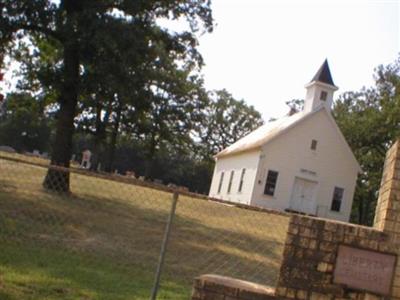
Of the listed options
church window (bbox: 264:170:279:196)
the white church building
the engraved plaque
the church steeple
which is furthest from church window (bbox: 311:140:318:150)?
the engraved plaque

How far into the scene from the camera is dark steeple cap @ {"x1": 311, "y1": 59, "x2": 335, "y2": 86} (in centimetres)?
3747

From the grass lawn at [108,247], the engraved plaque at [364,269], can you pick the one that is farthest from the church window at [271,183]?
the engraved plaque at [364,269]

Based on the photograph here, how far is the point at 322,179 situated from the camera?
116 ft

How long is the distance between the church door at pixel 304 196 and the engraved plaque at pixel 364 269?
29178 mm

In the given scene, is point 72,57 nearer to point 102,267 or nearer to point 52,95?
point 52,95

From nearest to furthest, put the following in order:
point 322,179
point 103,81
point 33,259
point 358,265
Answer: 1. point 358,265
2. point 33,259
3. point 103,81
4. point 322,179

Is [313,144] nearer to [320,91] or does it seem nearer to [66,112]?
[320,91]

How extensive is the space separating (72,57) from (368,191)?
3358 cm

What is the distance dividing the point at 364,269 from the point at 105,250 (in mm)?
5919

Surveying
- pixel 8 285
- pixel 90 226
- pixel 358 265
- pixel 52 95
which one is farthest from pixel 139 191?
pixel 358 265

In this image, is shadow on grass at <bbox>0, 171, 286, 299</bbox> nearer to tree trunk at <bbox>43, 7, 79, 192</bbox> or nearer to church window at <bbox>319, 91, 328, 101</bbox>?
tree trunk at <bbox>43, 7, 79, 192</bbox>

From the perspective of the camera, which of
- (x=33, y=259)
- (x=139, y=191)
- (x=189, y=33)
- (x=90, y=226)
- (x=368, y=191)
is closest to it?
(x=33, y=259)

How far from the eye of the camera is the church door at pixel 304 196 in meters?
34.9

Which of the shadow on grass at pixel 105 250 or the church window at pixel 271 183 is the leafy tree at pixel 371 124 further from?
the shadow on grass at pixel 105 250
